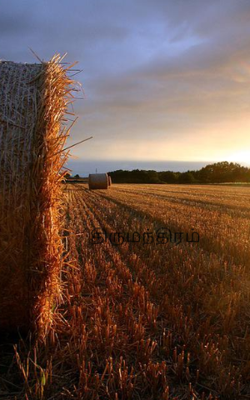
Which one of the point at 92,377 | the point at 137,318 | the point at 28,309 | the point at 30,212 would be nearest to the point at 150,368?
the point at 92,377

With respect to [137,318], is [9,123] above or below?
above

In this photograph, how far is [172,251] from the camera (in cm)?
558

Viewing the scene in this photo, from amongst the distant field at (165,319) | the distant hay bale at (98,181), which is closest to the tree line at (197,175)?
the distant hay bale at (98,181)

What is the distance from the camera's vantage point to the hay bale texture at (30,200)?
2885mm

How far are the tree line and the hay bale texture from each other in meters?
63.6

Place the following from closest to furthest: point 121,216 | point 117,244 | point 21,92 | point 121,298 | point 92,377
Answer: point 92,377 → point 21,92 → point 121,298 → point 117,244 → point 121,216

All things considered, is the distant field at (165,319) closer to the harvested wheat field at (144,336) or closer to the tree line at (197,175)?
the harvested wheat field at (144,336)

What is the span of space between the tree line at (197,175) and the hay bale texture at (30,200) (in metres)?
Result: 63.6

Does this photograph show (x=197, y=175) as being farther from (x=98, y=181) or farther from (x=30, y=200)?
(x=30, y=200)

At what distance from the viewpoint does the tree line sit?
6906 centimetres

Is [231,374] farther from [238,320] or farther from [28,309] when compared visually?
[28,309]

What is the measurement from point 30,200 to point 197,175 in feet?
242

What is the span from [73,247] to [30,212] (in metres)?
3.09

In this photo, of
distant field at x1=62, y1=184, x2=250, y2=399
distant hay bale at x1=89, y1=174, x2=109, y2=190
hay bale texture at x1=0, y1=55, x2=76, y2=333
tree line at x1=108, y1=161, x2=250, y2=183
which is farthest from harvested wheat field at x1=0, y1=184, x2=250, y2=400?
tree line at x1=108, y1=161, x2=250, y2=183
